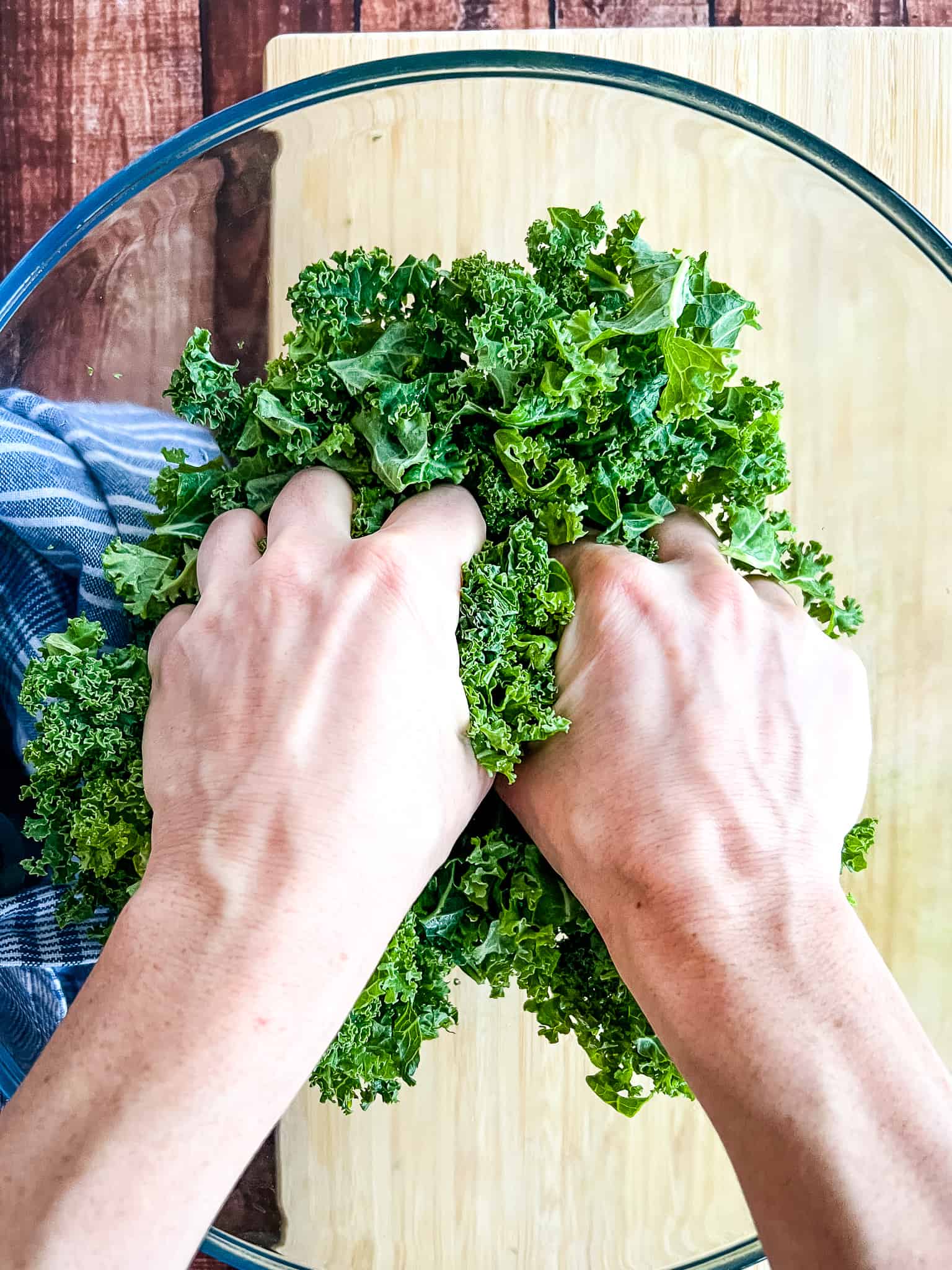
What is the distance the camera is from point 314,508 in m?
1.10

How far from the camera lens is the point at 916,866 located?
1.37m

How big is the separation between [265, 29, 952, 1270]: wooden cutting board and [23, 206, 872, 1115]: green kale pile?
0.55 feet

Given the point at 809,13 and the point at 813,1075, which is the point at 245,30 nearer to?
the point at 809,13

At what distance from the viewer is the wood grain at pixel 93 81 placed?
1.88 meters

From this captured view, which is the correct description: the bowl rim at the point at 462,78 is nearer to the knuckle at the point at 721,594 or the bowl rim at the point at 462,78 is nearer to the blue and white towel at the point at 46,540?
the blue and white towel at the point at 46,540

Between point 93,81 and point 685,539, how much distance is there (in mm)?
1497

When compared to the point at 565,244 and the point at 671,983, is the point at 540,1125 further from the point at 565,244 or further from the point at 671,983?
the point at 565,244

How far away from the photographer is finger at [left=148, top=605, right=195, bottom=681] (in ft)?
3.73

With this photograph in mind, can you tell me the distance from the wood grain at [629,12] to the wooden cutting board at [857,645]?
2.16ft

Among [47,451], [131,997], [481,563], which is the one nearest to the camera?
[131,997]

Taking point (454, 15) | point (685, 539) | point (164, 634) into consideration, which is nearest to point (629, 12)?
point (454, 15)

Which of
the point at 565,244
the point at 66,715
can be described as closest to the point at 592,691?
the point at 565,244

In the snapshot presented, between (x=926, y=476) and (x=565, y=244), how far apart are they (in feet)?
1.96

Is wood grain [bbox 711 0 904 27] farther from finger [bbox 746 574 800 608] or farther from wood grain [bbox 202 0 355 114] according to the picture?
finger [bbox 746 574 800 608]
